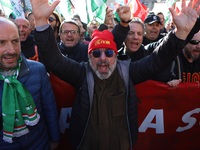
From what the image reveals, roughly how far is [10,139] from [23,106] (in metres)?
0.28

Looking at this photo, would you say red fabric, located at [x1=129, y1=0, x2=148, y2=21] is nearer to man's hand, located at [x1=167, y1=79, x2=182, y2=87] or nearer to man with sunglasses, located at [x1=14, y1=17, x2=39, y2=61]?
man with sunglasses, located at [x1=14, y1=17, x2=39, y2=61]

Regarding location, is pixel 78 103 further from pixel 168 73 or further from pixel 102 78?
pixel 168 73

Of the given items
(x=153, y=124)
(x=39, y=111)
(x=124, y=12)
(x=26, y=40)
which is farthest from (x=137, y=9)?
(x=39, y=111)

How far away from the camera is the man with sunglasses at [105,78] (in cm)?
195

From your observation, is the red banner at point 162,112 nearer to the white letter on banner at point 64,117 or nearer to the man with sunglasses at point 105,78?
the white letter on banner at point 64,117

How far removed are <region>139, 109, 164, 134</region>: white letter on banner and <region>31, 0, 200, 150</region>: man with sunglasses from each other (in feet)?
1.69

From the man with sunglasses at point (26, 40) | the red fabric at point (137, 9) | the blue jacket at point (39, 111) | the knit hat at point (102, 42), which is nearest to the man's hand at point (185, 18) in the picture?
the knit hat at point (102, 42)

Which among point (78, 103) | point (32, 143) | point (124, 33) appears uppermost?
point (124, 33)

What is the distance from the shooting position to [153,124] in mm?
2664

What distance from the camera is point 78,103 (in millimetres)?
2129

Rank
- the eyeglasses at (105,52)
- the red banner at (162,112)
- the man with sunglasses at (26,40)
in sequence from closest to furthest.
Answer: the eyeglasses at (105,52), the red banner at (162,112), the man with sunglasses at (26,40)

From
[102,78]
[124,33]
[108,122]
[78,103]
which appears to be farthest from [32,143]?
[124,33]

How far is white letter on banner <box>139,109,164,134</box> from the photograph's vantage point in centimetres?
264

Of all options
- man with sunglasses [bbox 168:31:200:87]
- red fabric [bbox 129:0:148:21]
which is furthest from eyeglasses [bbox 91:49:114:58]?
red fabric [bbox 129:0:148:21]
